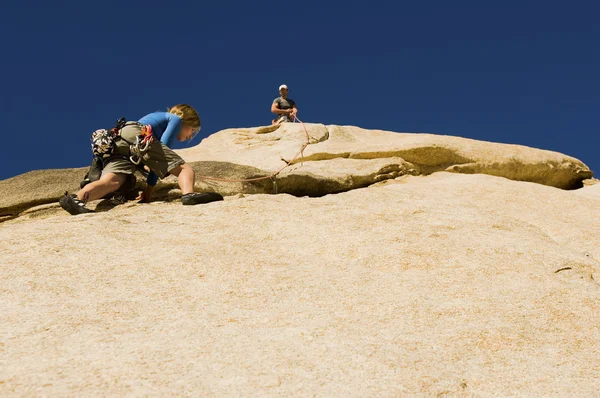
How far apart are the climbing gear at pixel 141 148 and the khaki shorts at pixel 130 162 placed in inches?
2.0

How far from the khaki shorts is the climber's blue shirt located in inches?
7.7

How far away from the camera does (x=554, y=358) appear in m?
3.62

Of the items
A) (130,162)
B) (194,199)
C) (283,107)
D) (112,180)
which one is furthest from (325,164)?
(283,107)

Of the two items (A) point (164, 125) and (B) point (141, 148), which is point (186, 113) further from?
(B) point (141, 148)

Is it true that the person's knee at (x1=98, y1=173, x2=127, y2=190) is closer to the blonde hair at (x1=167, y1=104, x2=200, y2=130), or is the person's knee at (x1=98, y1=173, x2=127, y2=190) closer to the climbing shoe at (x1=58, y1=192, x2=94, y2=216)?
the climbing shoe at (x1=58, y1=192, x2=94, y2=216)

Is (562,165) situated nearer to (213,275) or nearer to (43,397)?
(213,275)

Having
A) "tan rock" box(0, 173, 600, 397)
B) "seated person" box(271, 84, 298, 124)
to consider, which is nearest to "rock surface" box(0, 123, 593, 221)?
"seated person" box(271, 84, 298, 124)

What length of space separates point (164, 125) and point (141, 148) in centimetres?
61

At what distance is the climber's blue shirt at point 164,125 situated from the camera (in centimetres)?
721

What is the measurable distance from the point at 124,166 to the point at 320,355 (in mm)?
4538

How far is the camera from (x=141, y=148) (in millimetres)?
6875

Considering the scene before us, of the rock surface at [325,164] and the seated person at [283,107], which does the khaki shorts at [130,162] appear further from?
the seated person at [283,107]

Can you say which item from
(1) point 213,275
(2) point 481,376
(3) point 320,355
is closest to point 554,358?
(2) point 481,376

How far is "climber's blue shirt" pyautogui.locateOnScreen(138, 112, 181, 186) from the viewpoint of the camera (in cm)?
721
